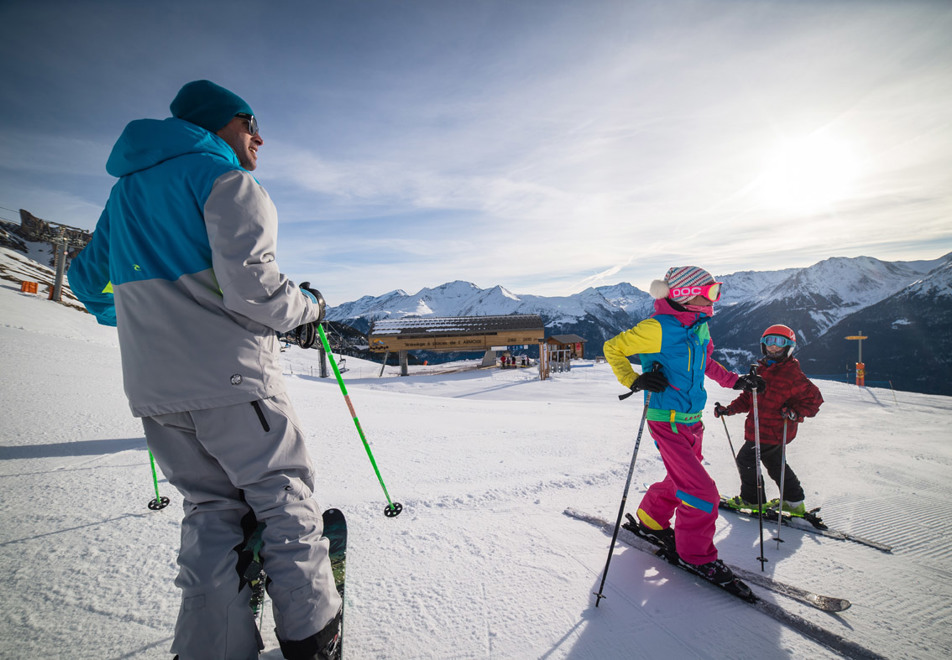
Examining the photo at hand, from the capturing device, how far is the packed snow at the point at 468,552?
1.86 meters

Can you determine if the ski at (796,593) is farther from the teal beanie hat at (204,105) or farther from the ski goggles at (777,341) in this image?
the teal beanie hat at (204,105)

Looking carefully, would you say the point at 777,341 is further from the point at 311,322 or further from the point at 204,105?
the point at 204,105

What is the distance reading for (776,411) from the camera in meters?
3.89

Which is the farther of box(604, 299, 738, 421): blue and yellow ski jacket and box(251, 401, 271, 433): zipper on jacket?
box(604, 299, 738, 421): blue and yellow ski jacket

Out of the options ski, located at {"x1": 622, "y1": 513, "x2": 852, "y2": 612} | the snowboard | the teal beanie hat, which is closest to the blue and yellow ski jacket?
ski, located at {"x1": 622, "y1": 513, "x2": 852, "y2": 612}

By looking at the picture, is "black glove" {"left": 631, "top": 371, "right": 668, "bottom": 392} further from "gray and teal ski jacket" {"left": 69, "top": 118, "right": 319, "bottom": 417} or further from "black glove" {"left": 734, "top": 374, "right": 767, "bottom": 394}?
"gray and teal ski jacket" {"left": 69, "top": 118, "right": 319, "bottom": 417}

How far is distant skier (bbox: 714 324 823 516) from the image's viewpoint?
3.72 meters

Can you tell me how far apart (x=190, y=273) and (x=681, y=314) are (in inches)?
116

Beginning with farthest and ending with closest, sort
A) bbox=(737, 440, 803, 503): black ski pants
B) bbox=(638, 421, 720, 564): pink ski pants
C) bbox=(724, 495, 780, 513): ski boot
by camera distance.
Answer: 1. bbox=(737, 440, 803, 503): black ski pants
2. bbox=(724, 495, 780, 513): ski boot
3. bbox=(638, 421, 720, 564): pink ski pants

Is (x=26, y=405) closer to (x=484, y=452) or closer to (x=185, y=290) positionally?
(x=185, y=290)

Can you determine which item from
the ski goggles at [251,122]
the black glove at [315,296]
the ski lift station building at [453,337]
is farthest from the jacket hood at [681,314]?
the ski lift station building at [453,337]

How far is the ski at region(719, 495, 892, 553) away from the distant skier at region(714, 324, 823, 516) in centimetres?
8

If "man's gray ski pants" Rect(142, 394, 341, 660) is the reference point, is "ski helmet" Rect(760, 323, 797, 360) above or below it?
above

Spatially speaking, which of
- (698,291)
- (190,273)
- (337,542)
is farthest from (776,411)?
(190,273)
